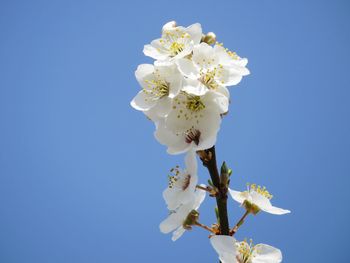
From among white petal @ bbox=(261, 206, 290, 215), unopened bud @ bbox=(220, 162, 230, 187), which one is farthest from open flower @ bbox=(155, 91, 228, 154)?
white petal @ bbox=(261, 206, 290, 215)

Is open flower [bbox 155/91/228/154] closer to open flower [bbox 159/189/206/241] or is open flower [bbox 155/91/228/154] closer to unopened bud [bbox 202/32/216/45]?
open flower [bbox 159/189/206/241]

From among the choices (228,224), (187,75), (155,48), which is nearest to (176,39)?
(155,48)

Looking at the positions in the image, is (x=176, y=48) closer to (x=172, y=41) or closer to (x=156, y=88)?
(x=172, y=41)

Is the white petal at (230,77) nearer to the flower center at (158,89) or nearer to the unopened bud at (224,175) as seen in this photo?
the flower center at (158,89)

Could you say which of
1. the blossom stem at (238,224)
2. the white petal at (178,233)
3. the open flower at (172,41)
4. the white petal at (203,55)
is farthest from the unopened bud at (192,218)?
the open flower at (172,41)

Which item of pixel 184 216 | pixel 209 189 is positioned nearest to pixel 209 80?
pixel 209 189

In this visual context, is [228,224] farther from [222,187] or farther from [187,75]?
[187,75]
